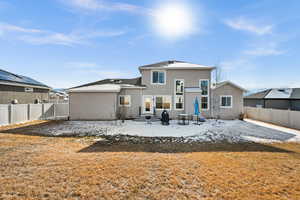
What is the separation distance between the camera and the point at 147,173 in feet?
11.3

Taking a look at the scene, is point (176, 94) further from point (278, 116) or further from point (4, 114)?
point (4, 114)

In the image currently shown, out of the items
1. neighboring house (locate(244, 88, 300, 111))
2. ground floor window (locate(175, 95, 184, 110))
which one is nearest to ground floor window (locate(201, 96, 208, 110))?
ground floor window (locate(175, 95, 184, 110))

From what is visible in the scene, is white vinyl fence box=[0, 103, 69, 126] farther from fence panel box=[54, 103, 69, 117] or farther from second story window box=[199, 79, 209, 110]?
second story window box=[199, 79, 209, 110]

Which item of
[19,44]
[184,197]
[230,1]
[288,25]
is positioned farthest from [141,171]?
[288,25]

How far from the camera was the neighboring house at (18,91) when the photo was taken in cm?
1212

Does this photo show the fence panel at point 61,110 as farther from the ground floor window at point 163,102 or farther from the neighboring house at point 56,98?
the ground floor window at point 163,102

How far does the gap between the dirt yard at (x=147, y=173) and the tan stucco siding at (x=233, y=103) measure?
8.25 m

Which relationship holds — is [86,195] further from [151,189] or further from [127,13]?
[127,13]

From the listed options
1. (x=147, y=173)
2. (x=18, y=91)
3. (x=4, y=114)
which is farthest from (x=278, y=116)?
(x=18, y=91)

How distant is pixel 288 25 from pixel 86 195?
2077 centimetres

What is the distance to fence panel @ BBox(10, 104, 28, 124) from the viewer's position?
1028 centimetres

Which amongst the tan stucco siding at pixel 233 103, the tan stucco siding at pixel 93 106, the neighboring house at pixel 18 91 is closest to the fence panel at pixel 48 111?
the neighboring house at pixel 18 91

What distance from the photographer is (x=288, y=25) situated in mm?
12805

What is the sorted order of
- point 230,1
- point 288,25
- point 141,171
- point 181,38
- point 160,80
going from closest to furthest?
point 141,171
point 230,1
point 288,25
point 160,80
point 181,38
